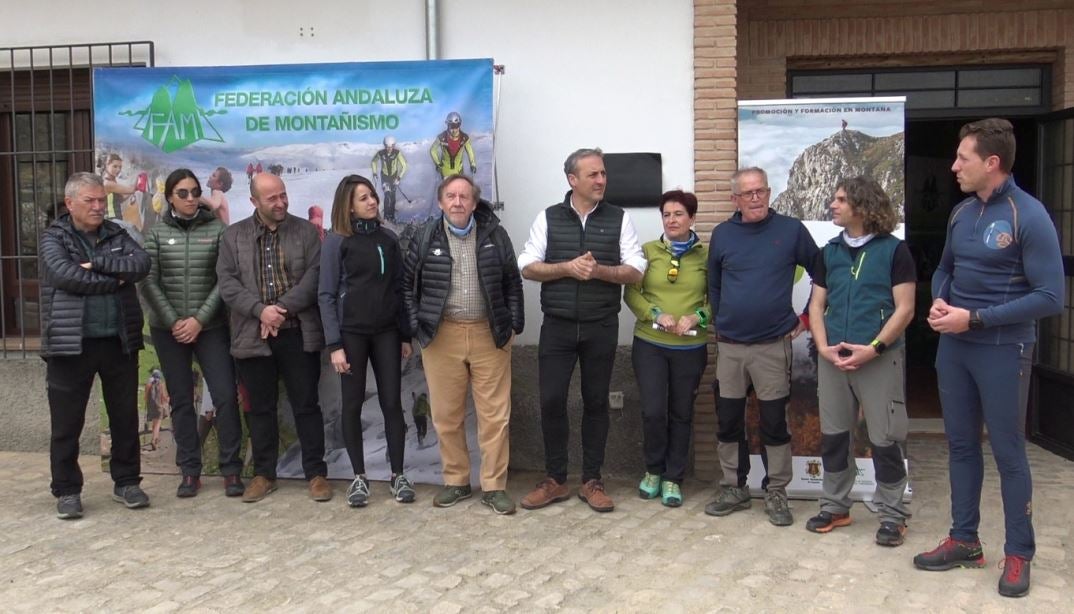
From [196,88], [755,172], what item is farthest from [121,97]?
[755,172]

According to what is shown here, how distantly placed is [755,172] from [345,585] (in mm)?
2890

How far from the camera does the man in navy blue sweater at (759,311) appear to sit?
514cm

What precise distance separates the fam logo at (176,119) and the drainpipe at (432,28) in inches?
52.7

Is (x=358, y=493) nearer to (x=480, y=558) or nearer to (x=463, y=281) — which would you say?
(x=480, y=558)

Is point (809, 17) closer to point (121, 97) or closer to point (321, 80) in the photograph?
point (321, 80)

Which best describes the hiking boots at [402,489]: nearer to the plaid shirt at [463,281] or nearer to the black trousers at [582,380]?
the black trousers at [582,380]

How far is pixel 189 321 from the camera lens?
5.58 metres

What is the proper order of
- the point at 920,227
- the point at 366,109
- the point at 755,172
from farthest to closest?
1. the point at 920,227
2. the point at 366,109
3. the point at 755,172

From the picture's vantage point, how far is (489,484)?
548 centimetres

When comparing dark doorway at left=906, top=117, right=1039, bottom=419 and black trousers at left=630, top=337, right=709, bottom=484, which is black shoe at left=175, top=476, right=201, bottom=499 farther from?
dark doorway at left=906, top=117, right=1039, bottom=419

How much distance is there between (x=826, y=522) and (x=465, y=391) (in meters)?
2.05

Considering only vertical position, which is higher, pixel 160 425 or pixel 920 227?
pixel 920 227

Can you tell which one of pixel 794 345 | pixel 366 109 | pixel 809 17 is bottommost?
pixel 794 345

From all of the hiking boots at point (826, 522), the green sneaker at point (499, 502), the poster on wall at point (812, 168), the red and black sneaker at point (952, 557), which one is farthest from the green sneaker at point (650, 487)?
the red and black sneaker at point (952, 557)
